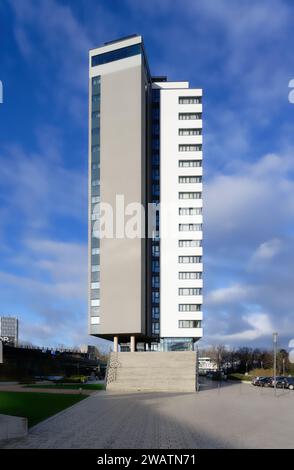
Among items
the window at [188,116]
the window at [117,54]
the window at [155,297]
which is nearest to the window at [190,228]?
the window at [155,297]

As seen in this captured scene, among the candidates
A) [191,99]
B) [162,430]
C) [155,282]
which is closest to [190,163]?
[191,99]

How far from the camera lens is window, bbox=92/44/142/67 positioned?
74.4 meters

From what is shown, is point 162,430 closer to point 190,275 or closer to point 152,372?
point 152,372

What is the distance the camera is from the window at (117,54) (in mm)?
74375

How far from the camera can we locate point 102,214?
71.1m

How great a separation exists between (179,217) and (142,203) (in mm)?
7741

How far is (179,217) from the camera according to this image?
76375 millimetres

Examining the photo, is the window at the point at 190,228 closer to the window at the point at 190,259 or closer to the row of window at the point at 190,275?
the window at the point at 190,259

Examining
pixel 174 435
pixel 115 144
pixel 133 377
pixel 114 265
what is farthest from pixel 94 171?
pixel 174 435

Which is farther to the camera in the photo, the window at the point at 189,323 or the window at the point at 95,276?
the window at the point at 189,323

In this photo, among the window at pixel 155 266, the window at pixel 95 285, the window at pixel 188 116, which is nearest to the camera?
the window at pixel 95 285

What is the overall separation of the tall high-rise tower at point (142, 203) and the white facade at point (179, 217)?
0.49 ft
